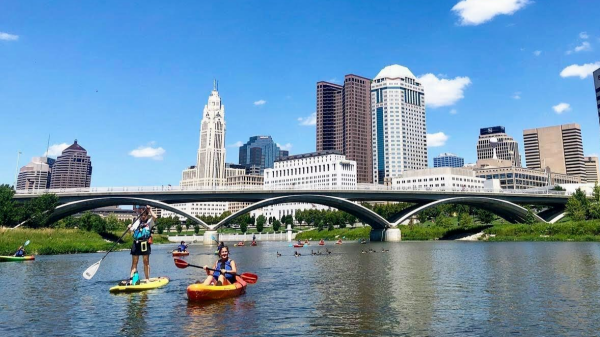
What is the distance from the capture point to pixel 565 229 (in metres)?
81.5

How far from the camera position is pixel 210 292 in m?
20.0

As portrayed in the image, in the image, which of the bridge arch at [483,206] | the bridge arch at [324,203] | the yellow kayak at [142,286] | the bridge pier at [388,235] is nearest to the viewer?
the yellow kayak at [142,286]

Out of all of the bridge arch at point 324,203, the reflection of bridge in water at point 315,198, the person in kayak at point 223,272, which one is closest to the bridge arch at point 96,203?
the reflection of bridge in water at point 315,198

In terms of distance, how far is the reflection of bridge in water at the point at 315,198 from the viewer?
86644mm

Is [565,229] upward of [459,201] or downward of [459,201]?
downward

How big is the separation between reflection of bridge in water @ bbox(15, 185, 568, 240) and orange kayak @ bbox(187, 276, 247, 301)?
69.6 metres

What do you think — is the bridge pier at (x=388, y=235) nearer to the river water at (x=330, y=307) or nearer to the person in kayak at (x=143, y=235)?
the river water at (x=330, y=307)

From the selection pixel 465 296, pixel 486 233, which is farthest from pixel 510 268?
pixel 486 233

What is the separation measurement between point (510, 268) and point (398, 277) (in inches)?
387

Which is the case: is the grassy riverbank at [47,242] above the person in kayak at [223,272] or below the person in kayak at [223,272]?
above

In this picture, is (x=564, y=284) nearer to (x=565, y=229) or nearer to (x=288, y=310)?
(x=288, y=310)

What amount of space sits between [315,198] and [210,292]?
76.0 m

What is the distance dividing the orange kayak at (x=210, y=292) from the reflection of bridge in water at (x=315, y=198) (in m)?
69.6

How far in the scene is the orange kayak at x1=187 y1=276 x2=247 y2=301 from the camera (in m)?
19.7
